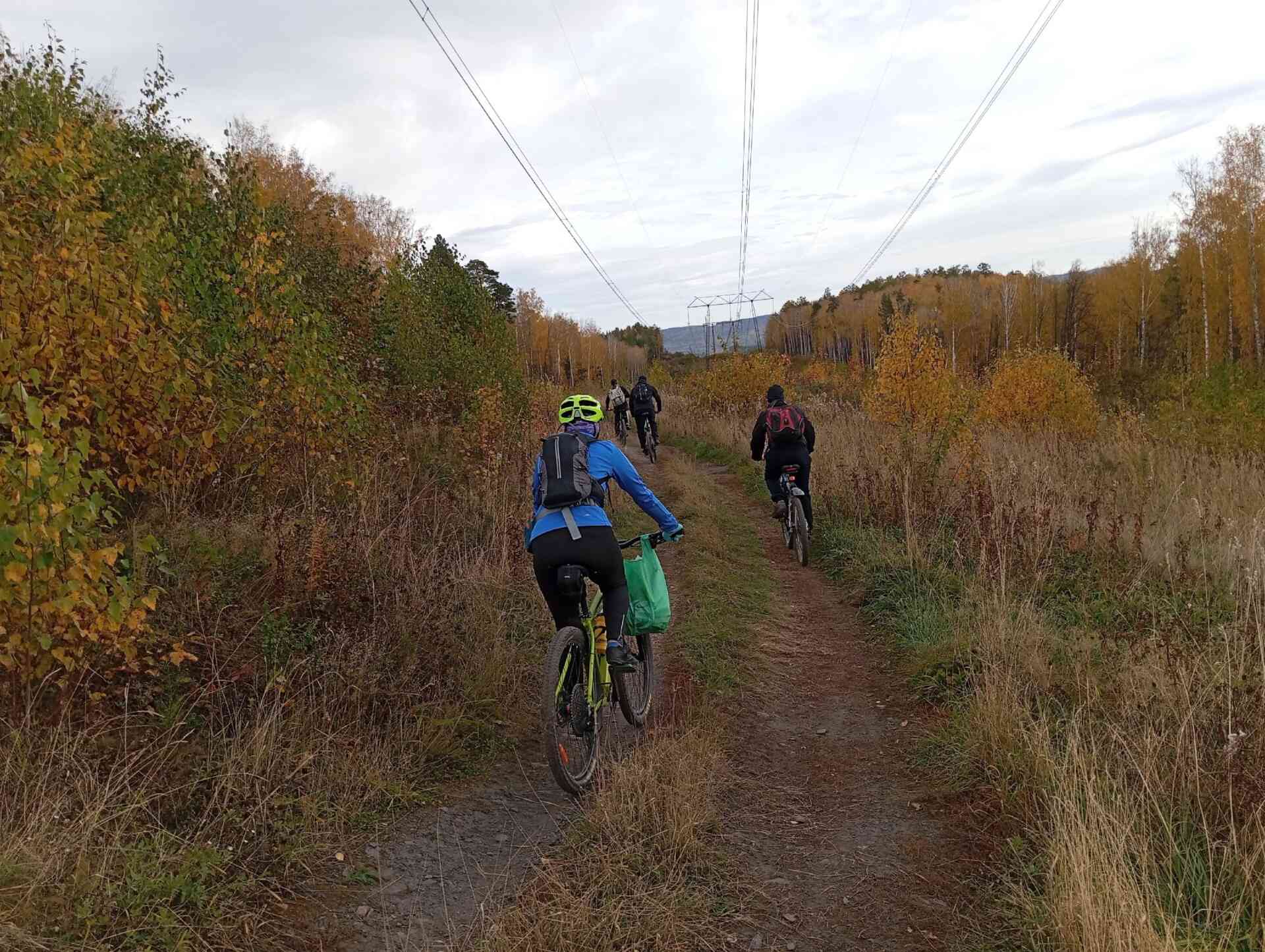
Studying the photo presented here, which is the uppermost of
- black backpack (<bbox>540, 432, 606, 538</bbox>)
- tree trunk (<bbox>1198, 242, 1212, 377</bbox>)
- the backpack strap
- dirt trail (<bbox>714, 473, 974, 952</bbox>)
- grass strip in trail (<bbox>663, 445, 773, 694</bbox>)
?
tree trunk (<bbox>1198, 242, 1212, 377</bbox>)

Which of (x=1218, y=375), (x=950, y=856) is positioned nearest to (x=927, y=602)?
(x=950, y=856)

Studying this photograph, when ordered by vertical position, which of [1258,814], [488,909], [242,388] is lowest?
[488,909]

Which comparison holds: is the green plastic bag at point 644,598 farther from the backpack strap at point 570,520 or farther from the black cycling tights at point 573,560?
the backpack strap at point 570,520

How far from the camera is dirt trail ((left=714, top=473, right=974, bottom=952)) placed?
3.02 metres

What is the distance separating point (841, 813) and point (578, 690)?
1577mm

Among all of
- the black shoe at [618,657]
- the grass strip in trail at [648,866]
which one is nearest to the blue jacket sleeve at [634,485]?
the black shoe at [618,657]

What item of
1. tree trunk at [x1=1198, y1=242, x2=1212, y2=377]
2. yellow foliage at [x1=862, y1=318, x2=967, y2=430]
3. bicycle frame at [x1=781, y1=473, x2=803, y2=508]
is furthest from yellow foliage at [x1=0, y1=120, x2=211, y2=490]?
tree trunk at [x1=1198, y1=242, x2=1212, y2=377]

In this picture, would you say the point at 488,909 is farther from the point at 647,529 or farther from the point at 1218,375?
the point at 1218,375

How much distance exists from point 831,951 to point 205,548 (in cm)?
427

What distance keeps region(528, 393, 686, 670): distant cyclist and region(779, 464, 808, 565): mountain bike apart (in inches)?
190

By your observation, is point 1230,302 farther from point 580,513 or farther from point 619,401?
point 580,513

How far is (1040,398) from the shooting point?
16703 mm

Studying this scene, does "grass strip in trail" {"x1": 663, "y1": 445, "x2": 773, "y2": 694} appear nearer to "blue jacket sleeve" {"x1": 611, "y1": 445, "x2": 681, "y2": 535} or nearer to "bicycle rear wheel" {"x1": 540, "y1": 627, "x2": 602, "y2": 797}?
"bicycle rear wheel" {"x1": 540, "y1": 627, "x2": 602, "y2": 797}

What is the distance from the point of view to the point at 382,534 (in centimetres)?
527
